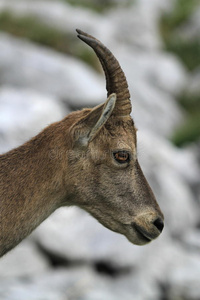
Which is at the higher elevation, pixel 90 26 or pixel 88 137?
pixel 88 137

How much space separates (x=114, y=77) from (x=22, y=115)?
25.9 ft

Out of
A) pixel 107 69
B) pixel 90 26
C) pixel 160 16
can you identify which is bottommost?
pixel 160 16

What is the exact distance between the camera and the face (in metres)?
6.82

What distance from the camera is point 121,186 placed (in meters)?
6.96

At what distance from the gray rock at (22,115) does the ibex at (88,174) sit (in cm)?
603

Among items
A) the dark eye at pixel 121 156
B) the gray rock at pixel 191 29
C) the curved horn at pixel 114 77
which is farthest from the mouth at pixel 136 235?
the gray rock at pixel 191 29

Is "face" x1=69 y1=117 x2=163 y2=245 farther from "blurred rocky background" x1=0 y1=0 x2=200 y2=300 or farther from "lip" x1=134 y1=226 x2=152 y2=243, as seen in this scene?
"blurred rocky background" x1=0 y1=0 x2=200 y2=300

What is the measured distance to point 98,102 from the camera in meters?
18.0

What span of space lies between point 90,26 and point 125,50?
173 inches

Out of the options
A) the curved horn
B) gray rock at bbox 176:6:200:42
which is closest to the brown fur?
the curved horn

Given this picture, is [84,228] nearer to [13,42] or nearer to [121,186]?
[121,186]

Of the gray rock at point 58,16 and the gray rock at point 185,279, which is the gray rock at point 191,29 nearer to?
the gray rock at point 58,16

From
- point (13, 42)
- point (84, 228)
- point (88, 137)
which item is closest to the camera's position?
point (88, 137)

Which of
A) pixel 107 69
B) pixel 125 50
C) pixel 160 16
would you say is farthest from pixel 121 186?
pixel 160 16
